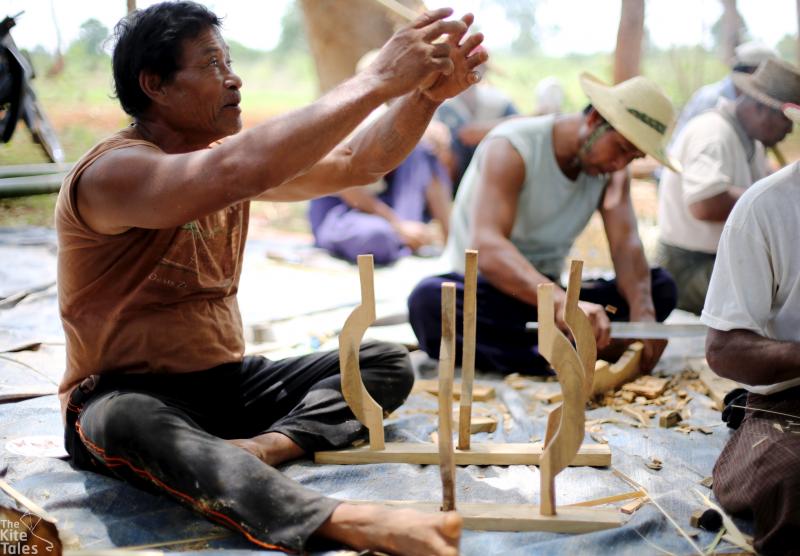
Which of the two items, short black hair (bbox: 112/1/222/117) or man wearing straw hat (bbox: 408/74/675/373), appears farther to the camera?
man wearing straw hat (bbox: 408/74/675/373)

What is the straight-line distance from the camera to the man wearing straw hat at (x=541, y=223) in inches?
134

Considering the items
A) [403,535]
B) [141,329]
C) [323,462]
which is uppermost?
[141,329]

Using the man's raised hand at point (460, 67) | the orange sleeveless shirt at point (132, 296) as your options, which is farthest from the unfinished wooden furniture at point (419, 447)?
the man's raised hand at point (460, 67)

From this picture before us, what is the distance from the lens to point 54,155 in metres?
5.06

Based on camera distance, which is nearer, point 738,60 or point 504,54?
point 738,60

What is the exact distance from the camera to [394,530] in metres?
1.88

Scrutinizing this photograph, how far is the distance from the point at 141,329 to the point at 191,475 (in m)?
0.51

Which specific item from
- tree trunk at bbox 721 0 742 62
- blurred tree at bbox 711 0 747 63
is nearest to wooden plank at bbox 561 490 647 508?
blurred tree at bbox 711 0 747 63

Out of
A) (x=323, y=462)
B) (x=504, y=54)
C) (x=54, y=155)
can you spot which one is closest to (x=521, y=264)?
(x=323, y=462)

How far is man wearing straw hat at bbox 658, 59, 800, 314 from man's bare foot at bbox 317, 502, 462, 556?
2.85 meters

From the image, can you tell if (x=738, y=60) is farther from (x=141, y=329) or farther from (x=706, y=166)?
(x=141, y=329)

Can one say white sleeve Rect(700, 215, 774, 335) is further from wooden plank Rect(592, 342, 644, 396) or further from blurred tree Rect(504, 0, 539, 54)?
blurred tree Rect(504, 0, 539, 54)
